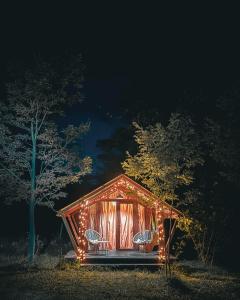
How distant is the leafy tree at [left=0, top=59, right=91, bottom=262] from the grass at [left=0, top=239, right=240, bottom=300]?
1693mm

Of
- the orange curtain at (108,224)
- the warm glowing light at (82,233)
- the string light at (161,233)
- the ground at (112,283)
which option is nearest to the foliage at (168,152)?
the string light at (161,233)

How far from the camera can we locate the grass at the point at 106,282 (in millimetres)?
9109

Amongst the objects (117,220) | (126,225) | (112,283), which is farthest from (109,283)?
(126,225)

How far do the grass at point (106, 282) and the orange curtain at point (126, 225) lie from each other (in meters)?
3.14

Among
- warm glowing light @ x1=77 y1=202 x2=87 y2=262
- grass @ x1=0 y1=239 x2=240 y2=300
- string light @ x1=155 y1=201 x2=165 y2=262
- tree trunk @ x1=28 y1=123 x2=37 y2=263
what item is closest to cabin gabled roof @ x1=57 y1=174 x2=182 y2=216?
warm glowing light @ x1=77 y1=202 x2=87 y2=262

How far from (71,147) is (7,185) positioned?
9.77ft

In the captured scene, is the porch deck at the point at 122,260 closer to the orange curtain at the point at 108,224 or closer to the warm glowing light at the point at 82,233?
the warm glowing light at the point at 82,233

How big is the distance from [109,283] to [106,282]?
169mm

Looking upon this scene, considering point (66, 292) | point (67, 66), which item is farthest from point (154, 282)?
point (67, 66)

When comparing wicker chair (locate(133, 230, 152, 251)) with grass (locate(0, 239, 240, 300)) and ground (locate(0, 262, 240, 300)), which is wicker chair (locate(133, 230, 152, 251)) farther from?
ground (locate(0, 262, 240, 300))

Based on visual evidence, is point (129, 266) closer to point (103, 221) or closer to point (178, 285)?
point (178, 285)

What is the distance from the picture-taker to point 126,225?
16688mm

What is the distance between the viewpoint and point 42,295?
8883 millimetres

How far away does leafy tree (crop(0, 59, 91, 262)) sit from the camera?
1388 cm
